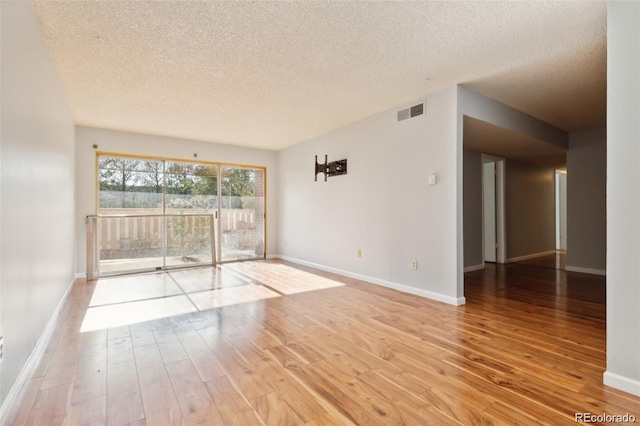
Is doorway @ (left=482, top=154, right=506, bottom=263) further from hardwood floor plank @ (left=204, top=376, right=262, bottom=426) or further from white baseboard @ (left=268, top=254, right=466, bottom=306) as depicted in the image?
hardwood floor plank @ (left=204, top=376, right=262, bottom=426)

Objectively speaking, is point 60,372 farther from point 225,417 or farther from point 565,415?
point 565,415

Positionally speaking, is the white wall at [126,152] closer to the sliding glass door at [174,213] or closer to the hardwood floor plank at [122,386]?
the sliding glass door at [174,213]

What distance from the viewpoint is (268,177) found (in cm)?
705

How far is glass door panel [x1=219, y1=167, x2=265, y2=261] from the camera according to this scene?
21.3ft

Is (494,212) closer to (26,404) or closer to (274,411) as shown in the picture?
(274,411)

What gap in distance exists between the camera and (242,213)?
22.1ft

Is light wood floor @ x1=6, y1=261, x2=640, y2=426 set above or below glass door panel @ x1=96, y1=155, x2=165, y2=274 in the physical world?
below

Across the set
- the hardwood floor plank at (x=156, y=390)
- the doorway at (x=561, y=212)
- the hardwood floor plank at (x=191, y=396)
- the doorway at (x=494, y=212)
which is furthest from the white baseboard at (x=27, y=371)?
the doorway at (x=561, y=212)

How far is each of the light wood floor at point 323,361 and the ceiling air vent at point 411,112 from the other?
2268mm

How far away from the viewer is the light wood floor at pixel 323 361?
5.17ft

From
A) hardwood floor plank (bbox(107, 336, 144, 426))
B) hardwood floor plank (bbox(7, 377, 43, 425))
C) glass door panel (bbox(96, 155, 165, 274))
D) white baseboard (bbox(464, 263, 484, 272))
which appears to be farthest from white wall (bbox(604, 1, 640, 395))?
glass door panel (bbox(96, 155, 165, 274))

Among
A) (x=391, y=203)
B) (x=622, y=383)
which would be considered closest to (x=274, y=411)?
(x=622, y=383)

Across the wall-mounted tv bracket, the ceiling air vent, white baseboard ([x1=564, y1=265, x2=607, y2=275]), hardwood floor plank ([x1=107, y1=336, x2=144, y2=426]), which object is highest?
the ceiling air vent

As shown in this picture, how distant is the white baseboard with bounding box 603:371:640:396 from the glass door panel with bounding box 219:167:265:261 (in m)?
5.92
